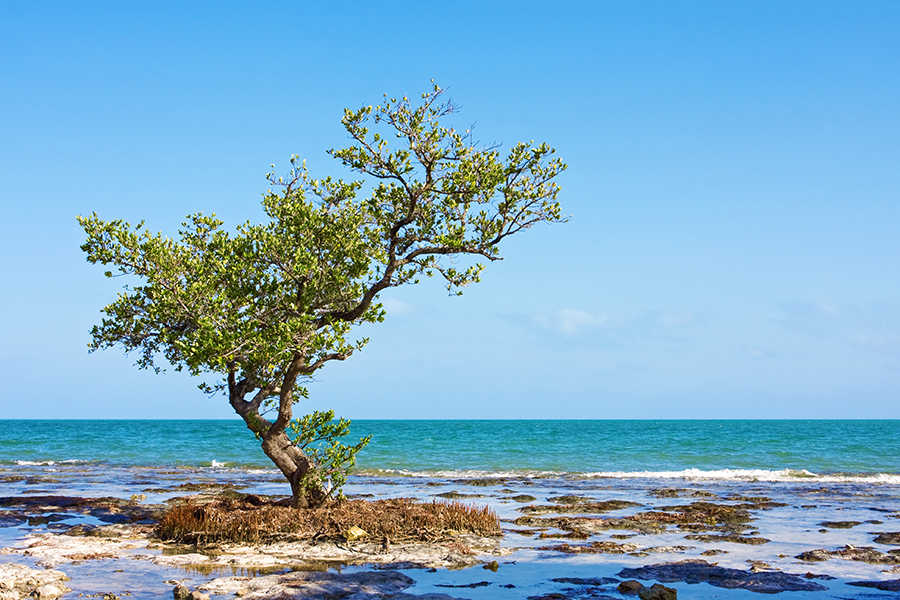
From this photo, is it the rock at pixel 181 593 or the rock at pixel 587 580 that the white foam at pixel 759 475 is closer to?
the rock at pixel 587 580

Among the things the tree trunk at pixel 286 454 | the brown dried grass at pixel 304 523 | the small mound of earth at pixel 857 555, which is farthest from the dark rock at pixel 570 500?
the tree trunk at pixel 286 454

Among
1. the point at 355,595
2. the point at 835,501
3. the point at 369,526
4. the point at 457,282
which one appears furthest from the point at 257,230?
the point at 835,501

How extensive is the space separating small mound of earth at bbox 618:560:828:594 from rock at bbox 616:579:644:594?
3.28 ft

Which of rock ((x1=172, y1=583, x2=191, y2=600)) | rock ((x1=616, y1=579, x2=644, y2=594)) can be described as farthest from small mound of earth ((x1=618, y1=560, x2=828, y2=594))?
rock ((x1=172, y1=583, x2=191, y2=600))

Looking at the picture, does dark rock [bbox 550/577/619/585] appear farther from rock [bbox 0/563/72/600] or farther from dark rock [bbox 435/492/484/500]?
dark rock [bbox 435/492/484/500]

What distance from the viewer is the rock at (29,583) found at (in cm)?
1201

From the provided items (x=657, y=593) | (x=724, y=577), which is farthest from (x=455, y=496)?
(x=657, y=593)

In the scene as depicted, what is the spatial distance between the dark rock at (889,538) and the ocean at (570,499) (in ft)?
0.53

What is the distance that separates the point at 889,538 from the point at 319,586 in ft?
46.8

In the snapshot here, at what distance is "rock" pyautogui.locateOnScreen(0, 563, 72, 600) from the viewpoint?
12.0 meters

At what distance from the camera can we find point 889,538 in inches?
722

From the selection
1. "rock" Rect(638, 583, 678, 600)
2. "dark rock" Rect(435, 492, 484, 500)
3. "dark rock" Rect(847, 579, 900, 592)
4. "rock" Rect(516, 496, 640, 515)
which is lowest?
"dark rock" Rect(435, 492, 484, 500)

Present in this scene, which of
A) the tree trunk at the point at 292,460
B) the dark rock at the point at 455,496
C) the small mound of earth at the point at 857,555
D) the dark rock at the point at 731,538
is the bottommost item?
the dark rock at the point at 455,496

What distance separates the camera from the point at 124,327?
1803cm
